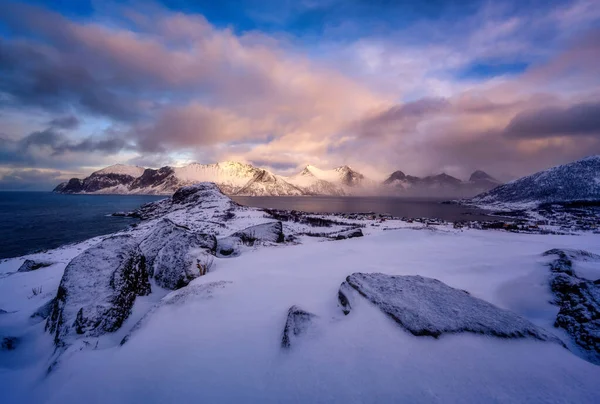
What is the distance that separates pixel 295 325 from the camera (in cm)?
381

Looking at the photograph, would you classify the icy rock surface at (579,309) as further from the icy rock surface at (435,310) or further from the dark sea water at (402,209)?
the dark sea water at (402,209)

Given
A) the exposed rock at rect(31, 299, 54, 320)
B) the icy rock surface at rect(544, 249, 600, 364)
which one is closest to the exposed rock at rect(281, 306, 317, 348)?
the icy rock surface at rect(544, 249, 600, 364)

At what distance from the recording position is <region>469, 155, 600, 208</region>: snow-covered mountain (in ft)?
269

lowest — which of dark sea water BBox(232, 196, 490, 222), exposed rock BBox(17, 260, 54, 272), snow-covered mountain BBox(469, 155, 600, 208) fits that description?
dark sea water BBox(232, 196, 490, 222)

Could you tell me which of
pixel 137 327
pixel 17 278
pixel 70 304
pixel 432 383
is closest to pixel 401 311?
pixel 432 383

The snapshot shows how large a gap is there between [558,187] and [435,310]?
13086 cm

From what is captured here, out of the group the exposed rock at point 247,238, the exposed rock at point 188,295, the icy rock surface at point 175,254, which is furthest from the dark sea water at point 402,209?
the exposed rock at point 188,295

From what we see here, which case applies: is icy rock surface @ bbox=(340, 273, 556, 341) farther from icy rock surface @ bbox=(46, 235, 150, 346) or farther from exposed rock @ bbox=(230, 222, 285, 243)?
exposed rock @ bbox=(230, 222, 285, 243)

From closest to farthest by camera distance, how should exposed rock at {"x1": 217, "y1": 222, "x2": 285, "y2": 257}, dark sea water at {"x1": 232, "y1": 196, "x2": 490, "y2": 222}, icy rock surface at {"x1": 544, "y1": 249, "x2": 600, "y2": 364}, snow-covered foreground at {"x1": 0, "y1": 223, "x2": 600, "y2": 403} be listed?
snow-covered foreground at {"x1": 0, "y1": 223, "x2": 600, "y2": 403}
icy rock surface at {"x1": 544, "y1": 249, "x2": 600, "y2": 364}
exposed rock at {"x1": 217, "y1": 222, "x2": 285, "y2": 257}
dark sea water at {"x1": 232, "y1": 196, "x2": 490, "y2": 222}

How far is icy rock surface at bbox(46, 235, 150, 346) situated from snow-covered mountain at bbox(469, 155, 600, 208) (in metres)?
109

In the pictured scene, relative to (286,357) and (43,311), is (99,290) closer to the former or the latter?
(43,311)

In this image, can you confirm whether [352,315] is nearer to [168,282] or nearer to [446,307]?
[446,307]

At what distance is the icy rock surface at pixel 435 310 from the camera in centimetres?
349

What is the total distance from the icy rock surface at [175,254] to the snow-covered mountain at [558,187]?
4202 inches
